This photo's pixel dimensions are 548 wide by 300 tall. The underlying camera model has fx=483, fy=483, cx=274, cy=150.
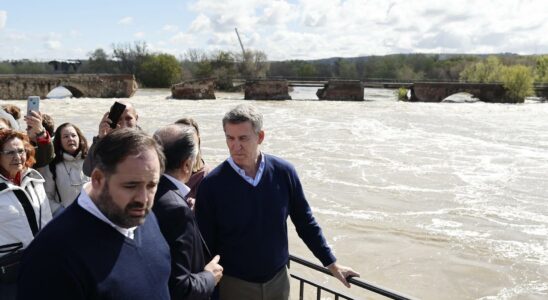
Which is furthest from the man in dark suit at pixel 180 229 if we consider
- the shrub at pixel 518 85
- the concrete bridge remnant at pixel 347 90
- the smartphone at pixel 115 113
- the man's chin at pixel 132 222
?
the shrub at pixel 518 85

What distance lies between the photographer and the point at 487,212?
11.8 metres

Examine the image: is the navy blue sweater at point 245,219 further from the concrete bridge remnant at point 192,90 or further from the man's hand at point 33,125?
the concrete bridge remnant at point 192,90

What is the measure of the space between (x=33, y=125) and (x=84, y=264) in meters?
2.79

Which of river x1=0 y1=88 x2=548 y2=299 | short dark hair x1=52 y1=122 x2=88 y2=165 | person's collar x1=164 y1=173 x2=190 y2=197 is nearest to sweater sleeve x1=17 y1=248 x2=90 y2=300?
person's collar x1=164 y1=173 x2=190 y2=197

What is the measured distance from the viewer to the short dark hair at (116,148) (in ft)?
5.02

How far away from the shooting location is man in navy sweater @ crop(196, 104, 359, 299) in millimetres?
2508

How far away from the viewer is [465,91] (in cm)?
4203

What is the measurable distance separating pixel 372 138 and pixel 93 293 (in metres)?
22.7

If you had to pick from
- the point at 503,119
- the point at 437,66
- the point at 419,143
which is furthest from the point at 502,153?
the point at 437,66

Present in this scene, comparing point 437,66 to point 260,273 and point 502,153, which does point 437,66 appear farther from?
point 260,273

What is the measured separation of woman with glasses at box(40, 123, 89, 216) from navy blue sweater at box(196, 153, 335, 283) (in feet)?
5.20

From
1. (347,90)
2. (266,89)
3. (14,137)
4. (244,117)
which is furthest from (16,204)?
(347,90)

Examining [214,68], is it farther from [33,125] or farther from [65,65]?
[33,125]

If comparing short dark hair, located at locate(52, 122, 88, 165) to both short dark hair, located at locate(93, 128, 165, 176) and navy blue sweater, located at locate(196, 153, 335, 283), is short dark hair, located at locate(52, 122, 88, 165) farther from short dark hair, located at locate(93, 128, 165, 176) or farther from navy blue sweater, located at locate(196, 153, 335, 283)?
short dark hair, located at locate(93, 128, 165, 176)
